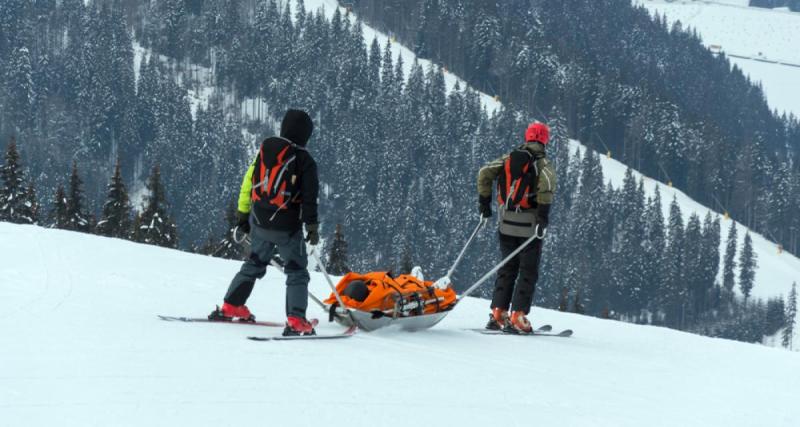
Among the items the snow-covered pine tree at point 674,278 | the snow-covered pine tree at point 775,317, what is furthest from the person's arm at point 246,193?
the snow-covered pine tree at point 674,278

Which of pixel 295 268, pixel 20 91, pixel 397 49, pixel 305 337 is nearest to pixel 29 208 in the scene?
pixel 295 268

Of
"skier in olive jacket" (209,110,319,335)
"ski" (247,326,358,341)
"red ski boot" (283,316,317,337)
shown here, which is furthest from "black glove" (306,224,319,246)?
"ski" (247,326,358,341)

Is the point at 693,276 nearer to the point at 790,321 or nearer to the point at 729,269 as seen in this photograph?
the point at 729,269

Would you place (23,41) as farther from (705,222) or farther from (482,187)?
(482,187)

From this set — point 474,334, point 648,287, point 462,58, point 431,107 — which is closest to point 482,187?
point 474,334

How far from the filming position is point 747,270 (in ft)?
347

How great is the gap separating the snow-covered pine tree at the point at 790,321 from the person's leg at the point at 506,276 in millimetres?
97566

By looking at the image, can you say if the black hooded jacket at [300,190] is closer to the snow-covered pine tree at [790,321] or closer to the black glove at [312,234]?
the black glove at [312,234]

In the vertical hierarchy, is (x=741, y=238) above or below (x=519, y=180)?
above

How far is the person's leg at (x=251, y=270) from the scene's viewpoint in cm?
762

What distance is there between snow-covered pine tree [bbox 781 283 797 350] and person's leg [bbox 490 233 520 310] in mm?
97566

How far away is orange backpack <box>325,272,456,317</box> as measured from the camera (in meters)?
8.16

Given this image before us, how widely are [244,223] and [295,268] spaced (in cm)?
68

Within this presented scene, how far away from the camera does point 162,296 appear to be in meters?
9.30
